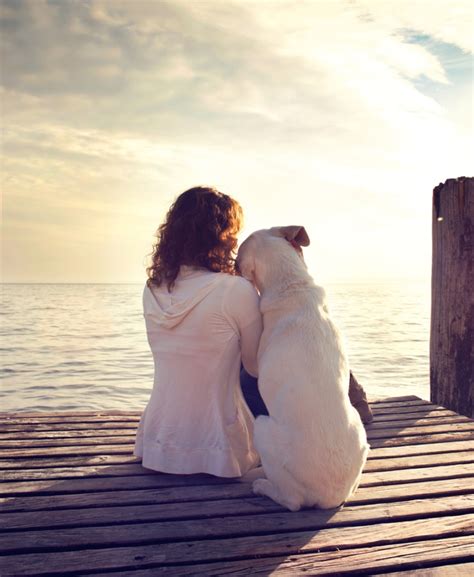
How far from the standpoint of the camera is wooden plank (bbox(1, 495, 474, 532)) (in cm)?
288

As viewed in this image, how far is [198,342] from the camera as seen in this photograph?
345 centimetres

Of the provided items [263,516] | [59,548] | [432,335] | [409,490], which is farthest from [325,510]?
[432,335]

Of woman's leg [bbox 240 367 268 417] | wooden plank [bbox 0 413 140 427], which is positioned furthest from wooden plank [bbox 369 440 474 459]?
wooden plank [bbox 0 413 140 427]

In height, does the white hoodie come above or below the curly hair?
below

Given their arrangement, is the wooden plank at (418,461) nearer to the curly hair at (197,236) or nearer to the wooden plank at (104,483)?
the wooden plank at (104,483)

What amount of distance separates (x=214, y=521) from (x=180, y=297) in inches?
48.6

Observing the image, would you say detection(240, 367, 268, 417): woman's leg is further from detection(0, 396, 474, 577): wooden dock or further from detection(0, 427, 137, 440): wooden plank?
detection(0, 427, 137, 440): wooden plank

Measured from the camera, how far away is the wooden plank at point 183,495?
3197mm

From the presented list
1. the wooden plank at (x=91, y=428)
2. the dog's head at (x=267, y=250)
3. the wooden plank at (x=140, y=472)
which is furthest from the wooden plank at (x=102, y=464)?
the dog's head at (x=267, y=250)

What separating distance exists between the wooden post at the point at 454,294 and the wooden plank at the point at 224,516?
2.40 metres

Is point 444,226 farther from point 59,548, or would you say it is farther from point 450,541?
point 59,548

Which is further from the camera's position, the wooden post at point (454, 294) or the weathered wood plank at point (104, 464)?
the wooden post at point (454, 294)

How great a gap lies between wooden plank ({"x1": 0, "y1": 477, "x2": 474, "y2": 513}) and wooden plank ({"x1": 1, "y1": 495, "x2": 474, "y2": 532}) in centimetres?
6

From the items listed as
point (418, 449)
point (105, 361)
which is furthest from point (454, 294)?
point (105, 361)
